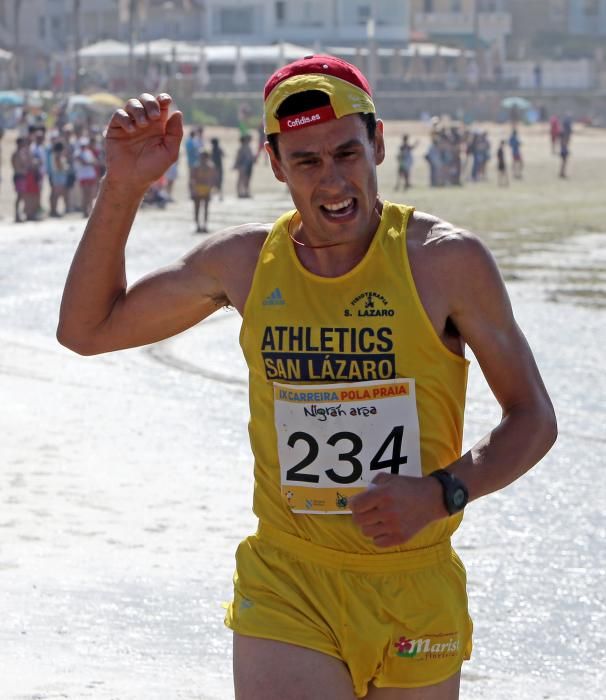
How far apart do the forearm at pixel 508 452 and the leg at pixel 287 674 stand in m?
0.48

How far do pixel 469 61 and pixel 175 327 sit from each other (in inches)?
4145

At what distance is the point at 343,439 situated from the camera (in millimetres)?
3400

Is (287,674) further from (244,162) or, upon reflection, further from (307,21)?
(307,21)

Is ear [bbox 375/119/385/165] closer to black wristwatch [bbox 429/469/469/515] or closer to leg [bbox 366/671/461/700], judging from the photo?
black wristwatch [bbox 429/469/469/515]

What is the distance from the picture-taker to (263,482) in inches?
139

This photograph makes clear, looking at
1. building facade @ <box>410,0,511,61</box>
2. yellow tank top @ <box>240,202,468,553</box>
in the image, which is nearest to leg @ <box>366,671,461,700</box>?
yellow tank top @ <box>240,202,468,553</box>

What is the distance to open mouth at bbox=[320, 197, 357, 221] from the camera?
3.31m

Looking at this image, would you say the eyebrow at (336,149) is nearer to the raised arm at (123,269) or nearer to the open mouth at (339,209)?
the open mouth at (339,209)

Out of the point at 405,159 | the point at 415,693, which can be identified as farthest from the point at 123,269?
the point at 405,159

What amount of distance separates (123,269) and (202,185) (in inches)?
916

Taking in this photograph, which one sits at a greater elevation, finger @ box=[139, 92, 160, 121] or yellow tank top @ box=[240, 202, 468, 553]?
finger @ box=[139, 92, 160, 121]

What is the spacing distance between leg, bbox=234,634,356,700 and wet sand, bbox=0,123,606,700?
1872mm

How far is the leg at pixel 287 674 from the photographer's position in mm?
3256

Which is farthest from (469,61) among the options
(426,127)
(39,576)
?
(39,576)
